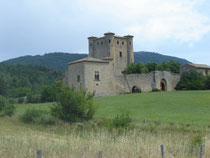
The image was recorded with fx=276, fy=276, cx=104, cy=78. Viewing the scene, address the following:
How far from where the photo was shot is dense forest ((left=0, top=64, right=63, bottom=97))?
2860 inches

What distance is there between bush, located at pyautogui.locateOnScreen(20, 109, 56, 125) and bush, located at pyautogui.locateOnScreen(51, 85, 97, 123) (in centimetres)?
76

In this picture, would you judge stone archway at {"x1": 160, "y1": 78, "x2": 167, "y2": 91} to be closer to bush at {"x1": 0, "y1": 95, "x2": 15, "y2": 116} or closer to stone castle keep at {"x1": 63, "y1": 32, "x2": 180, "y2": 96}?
stone castle keep at {"x1": 63, "y1": 32, "x2": 180, "y2": 96}

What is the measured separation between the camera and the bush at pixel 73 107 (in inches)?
893

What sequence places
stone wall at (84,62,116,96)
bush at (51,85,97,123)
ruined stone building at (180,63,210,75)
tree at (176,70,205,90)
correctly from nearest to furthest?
1. bush at (51,85,97,123)
2. stone wall at (84,62,116,96)
3. tree at (176,70,205,90)
4. ruined stone building at (180,63,210,75)

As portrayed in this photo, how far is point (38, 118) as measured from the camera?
22875 millimetres

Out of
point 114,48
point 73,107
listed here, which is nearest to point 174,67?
point 114,48

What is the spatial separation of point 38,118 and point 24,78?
2531 inches

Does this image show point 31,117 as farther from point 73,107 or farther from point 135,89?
point 135,89

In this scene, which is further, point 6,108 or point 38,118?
point 6,108

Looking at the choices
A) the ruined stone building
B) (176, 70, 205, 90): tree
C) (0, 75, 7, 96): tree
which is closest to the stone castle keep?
(176, 70, 205, 90): tree

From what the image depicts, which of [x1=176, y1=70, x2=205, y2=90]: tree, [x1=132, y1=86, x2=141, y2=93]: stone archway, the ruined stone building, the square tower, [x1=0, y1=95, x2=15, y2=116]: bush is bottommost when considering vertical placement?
[x1=0, y1=95, x2=15, y2=116]: bush

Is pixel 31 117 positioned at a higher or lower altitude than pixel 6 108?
lower

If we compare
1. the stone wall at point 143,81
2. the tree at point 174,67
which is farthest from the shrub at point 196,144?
the tree at point 174,67

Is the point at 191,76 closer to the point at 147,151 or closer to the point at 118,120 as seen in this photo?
the point at 118,120
